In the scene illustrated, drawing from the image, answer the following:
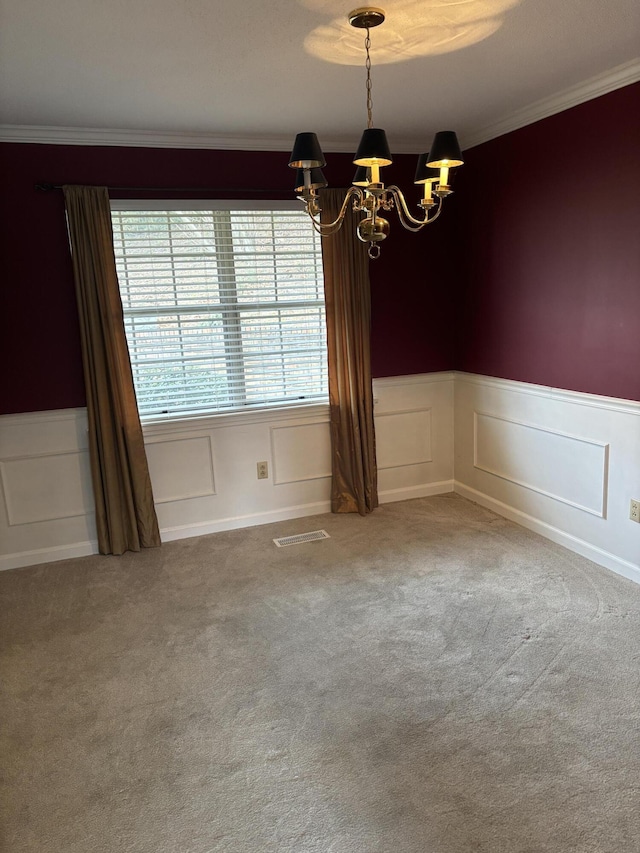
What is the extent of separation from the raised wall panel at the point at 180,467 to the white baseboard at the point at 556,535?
1.95 m

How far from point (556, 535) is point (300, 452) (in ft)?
5.88

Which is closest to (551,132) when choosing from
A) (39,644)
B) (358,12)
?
(358,12)

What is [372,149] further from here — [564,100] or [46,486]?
[46,486]

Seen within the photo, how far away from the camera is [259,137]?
397cm

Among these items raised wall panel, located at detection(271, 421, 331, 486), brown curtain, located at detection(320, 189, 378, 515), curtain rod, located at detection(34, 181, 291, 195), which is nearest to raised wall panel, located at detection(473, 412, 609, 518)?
brown curtain, located at detection(320, 189, 378, 515)

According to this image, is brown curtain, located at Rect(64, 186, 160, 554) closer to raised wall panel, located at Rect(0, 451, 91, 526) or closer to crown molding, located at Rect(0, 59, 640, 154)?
raised wall panel, located at Rect(0, 451, 91, 526)

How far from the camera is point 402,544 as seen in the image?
13.0ft

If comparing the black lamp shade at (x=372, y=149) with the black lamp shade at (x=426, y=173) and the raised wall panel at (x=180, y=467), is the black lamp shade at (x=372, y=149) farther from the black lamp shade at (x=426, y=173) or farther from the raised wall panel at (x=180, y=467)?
the raised wall panel at (x=180, y=467)

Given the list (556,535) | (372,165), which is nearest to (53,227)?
(372,165)

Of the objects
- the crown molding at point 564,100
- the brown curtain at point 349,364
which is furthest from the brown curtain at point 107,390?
the crown molding at point 564,100

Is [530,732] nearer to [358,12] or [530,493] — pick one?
[530,493]

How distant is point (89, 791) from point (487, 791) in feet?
4.29

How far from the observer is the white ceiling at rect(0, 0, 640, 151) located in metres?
2.26

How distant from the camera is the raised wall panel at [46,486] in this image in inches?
150
